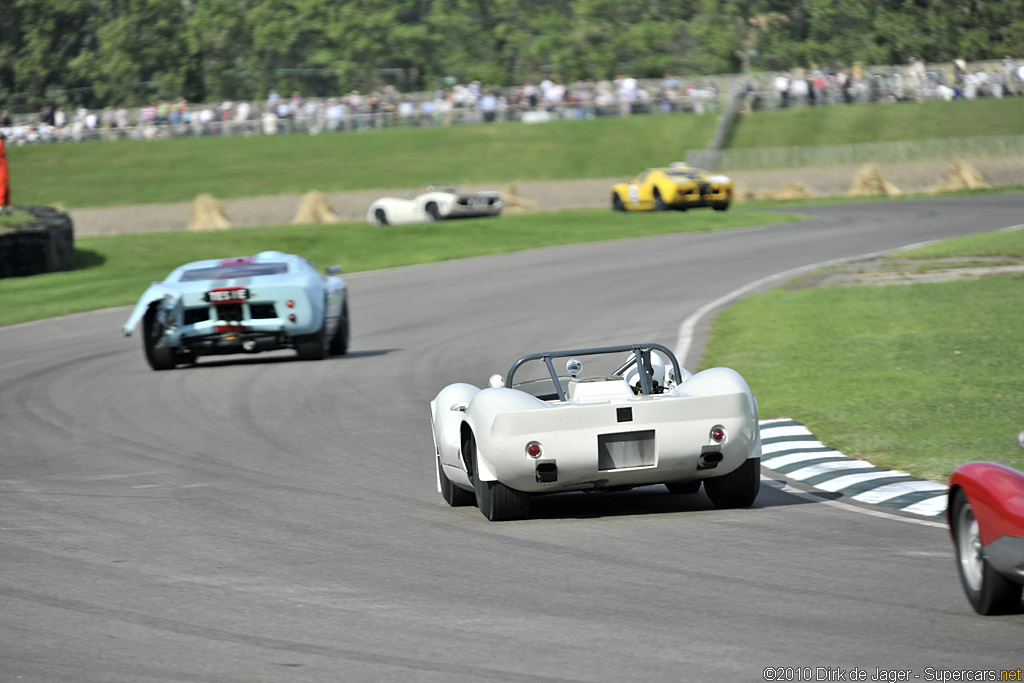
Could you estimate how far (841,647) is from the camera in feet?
17.0

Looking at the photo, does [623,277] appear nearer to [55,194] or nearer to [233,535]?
[233,535]

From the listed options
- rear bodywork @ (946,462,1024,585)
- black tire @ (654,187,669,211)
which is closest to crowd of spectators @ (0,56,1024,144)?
black tire @ (654,187,669,211)

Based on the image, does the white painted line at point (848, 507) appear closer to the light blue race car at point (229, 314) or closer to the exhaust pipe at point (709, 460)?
the exhaust pipe at point (709, 460)

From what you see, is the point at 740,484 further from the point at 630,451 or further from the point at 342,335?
the point at 342,335

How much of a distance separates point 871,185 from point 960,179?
264cm

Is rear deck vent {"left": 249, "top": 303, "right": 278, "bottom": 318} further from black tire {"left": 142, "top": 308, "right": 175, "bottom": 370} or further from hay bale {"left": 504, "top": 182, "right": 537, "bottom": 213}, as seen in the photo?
hay bale {"left": 504, "top": 182, "right": 537, "bottom": 213}

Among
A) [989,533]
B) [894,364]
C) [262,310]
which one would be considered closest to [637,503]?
[989,533]

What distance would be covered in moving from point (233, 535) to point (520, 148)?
165 feet

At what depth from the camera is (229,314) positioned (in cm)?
1627

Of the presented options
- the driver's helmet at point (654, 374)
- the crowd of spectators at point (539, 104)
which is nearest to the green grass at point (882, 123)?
the crowd of spectators at point (539, 104)

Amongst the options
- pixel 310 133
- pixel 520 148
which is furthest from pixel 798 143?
pixel 310 133

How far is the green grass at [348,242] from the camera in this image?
28.9m

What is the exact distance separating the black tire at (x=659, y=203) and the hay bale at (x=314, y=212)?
9.55 metres

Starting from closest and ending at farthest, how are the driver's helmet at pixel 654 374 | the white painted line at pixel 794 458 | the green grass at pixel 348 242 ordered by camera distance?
the driver's helmet at pixel 654 374, the white painted line at pixel 794 458, the green grass at pixel 348 242
